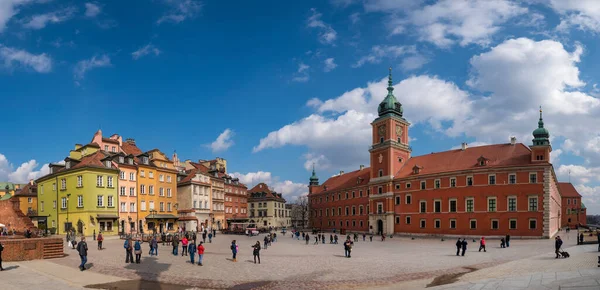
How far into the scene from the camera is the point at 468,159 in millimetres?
61344

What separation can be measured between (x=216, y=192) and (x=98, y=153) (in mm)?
27674

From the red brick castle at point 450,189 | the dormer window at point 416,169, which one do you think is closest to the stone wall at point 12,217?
the red brick castle at point 450,189

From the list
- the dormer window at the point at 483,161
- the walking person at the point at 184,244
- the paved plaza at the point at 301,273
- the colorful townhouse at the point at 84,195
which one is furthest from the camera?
the dormer window at the point at 483,161

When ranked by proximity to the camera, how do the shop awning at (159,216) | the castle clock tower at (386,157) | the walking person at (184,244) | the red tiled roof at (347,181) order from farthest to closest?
the red tiled roof at (347,181)
the castle clock tower at (386,157)
the shop awning at (159,216)
the walking person at (184,244)

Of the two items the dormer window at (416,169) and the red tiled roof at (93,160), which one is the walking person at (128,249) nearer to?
the red tiled roof at (93,160)

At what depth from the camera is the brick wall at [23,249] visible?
939 inches

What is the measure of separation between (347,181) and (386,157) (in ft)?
66.0

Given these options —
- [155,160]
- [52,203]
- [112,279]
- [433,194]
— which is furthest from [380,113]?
[112,279]

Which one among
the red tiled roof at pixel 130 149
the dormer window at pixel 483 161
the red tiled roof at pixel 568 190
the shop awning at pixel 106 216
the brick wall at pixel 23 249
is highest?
the red tiled roof at pixel 130 149

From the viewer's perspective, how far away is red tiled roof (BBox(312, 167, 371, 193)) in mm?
82556

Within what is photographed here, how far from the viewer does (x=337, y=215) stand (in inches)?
3561

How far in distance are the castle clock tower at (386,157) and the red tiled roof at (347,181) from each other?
20.8 feet

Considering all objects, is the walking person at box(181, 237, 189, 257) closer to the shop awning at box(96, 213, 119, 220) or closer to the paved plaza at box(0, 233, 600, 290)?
the paved plaza at box(0, 233, 600, 290)

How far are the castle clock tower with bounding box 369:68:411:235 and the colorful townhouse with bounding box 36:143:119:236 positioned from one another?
45.3m
